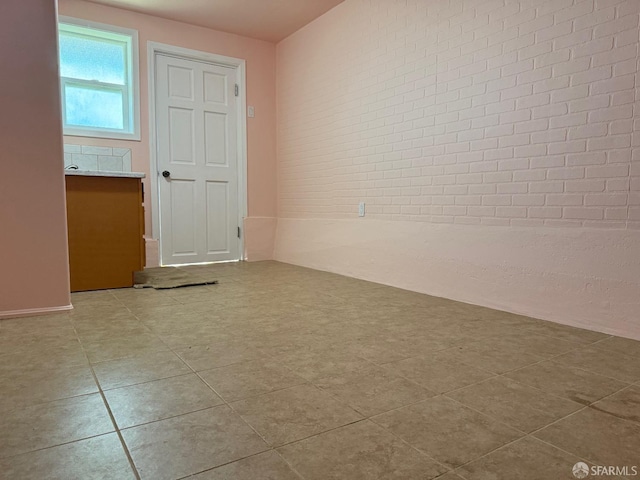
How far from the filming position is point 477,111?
292cm

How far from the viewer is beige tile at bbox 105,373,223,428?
4.32 ft

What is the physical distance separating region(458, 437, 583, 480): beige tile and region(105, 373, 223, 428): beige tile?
0.82 metres

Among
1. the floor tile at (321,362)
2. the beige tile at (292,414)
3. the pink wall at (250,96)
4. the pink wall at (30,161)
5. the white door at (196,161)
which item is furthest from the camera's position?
the white door at (196,161)

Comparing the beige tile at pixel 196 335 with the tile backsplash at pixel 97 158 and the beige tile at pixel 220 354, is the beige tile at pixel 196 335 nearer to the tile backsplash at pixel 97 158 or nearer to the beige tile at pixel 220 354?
the beige tile at pixel 220 354

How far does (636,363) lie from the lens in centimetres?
183

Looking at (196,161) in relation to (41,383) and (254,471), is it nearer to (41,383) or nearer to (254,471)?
(41,383)

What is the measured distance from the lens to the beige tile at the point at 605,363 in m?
1.70

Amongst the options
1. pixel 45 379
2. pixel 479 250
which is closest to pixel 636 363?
pixel 479 250

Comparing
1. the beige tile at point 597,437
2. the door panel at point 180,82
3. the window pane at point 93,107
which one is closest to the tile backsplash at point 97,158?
the window pane at point 93,107

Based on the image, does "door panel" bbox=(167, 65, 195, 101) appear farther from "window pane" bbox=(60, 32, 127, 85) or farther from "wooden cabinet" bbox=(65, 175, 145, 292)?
"wooden cabinet" bbox=(65, 175, 145, 292)

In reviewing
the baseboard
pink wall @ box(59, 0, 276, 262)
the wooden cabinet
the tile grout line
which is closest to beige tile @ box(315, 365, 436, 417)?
the tile grout line

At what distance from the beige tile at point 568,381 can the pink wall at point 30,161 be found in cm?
256

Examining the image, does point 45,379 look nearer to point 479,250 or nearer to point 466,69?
point 479,250

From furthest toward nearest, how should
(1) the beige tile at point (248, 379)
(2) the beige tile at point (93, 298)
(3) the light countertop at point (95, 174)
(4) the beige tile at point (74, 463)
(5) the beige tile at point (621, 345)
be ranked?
(3) the light countertop at point (95, 174)
(2) the beige tile at point (93, 298)
(5) the beige tile at point (621, 345)
(1) the beige tile at point (248, 379)
(4) the beige tile at point (74, 463)
